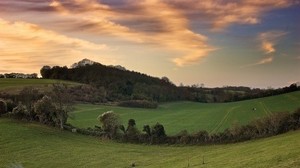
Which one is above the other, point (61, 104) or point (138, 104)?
point (61, 104)

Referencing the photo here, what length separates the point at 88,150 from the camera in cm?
6650

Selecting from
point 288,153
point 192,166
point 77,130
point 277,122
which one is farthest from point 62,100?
point 288,153

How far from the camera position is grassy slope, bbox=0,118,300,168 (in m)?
48.8

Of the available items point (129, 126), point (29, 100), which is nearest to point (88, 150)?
point (129, 126)

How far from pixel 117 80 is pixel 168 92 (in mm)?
23967

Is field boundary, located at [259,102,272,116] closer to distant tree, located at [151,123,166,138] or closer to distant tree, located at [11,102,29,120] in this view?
distant tree, located at [151,123,166,138]

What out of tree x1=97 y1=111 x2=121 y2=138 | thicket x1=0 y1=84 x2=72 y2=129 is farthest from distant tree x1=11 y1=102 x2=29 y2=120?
tree x1=97 y1=111 x2=121 y2=138

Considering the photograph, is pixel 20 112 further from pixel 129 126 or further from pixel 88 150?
pixel 88 150

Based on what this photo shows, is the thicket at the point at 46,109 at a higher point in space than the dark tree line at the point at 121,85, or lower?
lower

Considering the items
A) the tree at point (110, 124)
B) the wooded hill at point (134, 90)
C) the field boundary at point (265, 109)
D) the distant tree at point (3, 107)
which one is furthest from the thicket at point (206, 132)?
the wooded hill at point (134, 90)

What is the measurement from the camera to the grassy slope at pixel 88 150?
48.8 meters

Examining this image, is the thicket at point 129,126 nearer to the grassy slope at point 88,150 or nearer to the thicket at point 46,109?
the thicket at point 46,109

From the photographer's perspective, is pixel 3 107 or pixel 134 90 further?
pixel 134 90

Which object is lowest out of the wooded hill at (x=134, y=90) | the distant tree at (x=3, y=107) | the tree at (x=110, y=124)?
the tree at (x=110, y=124)
